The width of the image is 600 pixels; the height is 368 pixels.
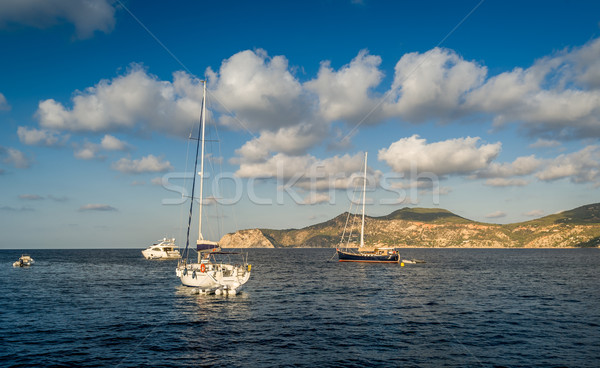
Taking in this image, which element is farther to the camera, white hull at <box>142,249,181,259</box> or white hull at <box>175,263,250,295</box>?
white hull at <box>142,249,181,259</box>

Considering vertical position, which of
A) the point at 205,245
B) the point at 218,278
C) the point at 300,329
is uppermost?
the point at 205,245

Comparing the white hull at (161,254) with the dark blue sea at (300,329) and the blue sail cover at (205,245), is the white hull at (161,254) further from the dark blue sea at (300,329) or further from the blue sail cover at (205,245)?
the blue sail cover at (205,245)

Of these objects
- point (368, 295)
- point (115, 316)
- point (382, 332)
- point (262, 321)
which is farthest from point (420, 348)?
point (115, 316)

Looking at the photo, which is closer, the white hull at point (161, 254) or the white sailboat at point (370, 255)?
the white sailboat at point (370, 255)

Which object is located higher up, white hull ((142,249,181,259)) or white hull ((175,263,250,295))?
white hull ((175,263,250,295))

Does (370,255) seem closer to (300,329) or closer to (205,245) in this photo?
(205,245)

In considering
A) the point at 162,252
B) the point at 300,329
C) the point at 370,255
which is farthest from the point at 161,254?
the point at 300,329

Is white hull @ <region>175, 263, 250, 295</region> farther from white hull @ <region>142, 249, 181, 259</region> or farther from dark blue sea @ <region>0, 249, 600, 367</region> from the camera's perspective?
white hull @ <region>142, 249, 181, 259</region>

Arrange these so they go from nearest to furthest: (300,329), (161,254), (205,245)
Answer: (300,329) → (205,245) → (161,254)

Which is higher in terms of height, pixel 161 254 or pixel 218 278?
pixel 218 278

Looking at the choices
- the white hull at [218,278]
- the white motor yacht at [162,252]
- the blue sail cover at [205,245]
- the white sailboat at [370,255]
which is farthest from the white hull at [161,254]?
the blue sail cover at [205,245]

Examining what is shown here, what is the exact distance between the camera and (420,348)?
2536 cm

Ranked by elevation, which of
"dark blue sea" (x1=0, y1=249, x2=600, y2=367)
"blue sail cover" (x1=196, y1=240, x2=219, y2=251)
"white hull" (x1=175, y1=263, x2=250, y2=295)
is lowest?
"dark blue sea" (x1=0, y1=249, x2=600, y2=367)

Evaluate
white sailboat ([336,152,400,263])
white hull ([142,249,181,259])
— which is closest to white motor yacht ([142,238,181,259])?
white hull ([142,249,181,259])
